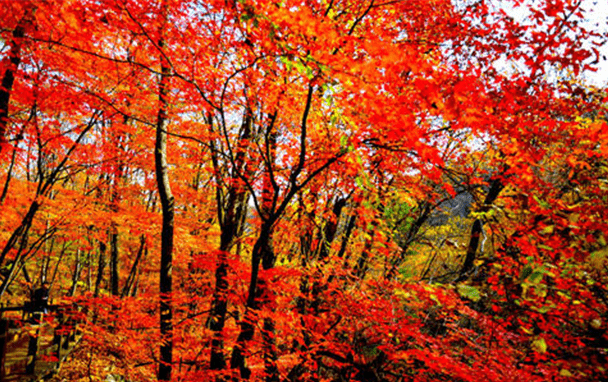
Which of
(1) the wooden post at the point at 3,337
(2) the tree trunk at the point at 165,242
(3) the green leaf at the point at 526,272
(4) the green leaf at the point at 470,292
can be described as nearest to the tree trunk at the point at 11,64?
(2) the tree trunk at the point at 165,242

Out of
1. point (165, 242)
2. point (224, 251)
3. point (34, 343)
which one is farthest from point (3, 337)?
point (224, 251)

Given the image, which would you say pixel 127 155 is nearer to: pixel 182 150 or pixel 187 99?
→ pixel 182 150

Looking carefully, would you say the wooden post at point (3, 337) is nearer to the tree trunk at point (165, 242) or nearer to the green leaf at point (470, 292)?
the tree trunk at point (165, 242)

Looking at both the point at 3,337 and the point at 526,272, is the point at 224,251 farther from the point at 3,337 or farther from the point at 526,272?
the point at 526,272

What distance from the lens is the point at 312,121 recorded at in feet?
24.1

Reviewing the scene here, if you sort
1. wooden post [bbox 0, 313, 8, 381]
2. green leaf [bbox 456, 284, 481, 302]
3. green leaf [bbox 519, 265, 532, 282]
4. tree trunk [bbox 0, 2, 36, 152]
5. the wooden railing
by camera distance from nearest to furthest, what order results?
green leaf [bbox 519, 265, 532, 282] → green leaf [bbox 456, 284, 481, 302] → wooden post [bbox 0, 313, 8, 381] → tree trunk [bbox 0, 2, 36, 152] → the wooden railing

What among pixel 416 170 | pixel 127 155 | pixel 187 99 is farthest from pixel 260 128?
pixel 127 155

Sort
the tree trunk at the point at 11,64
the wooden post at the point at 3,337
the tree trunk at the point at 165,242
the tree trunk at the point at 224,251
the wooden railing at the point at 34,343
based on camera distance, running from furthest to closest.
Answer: the tree trunk at the point at 224,251 < the tree trunk at the point at 165,242 < the wooden railing at the point at 34,343 < the tree trunk at the point at 11,64 < the wooden post at the point at 3,337

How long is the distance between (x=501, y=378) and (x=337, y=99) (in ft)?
19.3

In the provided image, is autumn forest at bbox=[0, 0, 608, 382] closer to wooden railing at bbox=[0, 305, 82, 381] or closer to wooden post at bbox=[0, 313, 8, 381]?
wooden railing at bbox=[0, 305, 82, 381]

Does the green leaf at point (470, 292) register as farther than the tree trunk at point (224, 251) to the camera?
No

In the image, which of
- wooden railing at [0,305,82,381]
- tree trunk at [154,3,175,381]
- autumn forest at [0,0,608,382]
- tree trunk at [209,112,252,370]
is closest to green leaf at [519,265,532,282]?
autumn forest at [0,0,608,382]

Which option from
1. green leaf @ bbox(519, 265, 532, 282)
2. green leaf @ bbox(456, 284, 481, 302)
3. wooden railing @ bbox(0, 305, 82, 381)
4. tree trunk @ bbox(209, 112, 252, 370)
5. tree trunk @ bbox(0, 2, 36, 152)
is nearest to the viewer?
green leaf @ bbox(519, 265, 532, 282)

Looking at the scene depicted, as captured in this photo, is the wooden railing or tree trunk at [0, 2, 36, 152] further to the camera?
the wooden railing
